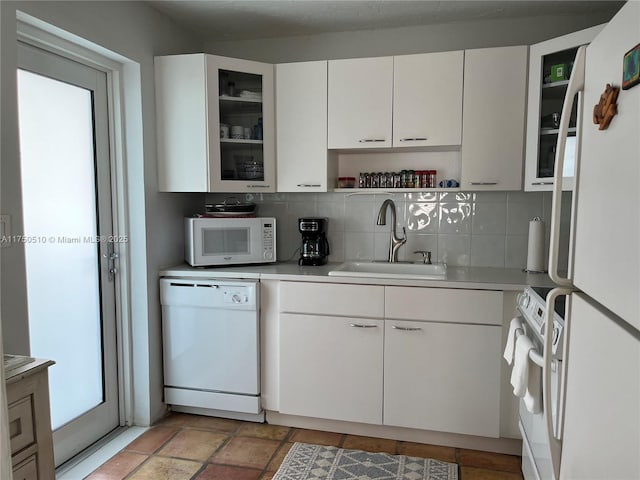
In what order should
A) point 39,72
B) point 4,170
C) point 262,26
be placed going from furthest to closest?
point 262,26, point 39,72, point 4,170

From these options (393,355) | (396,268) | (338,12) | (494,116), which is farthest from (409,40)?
(393,355)

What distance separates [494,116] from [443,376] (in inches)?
54.6

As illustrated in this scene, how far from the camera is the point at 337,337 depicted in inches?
96.8

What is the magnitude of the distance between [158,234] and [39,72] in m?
1.01

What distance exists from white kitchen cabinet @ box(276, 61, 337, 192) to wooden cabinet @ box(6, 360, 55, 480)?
1700 millimetres

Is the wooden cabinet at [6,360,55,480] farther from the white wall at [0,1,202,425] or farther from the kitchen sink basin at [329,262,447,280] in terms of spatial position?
the kitchen sink basin at [329,262,447,280]

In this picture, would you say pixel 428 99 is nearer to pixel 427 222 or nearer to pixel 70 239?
pixel 427 222

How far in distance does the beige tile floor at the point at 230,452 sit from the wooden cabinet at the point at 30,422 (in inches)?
36.0

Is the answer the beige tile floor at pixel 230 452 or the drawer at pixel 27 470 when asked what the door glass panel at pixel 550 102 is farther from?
the drawer at pixel 27 470

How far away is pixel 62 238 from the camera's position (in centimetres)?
220

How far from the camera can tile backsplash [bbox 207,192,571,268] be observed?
2764 millimetres

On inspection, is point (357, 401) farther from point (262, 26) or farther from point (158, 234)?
point (262, 26)

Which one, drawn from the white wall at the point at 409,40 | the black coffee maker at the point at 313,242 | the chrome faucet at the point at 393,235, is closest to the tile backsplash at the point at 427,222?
the chrome faucet at the point at 393,235

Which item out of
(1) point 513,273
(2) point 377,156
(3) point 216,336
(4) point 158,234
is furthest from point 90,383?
(1) point 513,273
